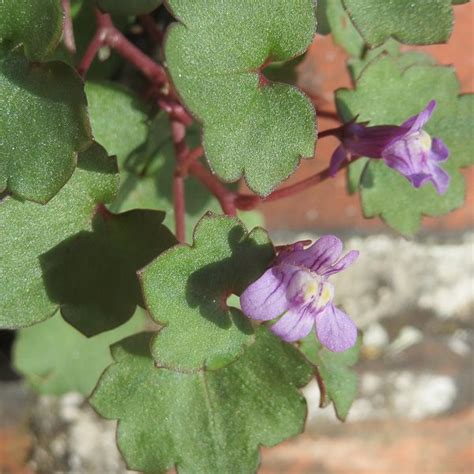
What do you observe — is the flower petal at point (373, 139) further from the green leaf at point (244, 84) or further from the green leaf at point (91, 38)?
the green leaf at point (91, 38)

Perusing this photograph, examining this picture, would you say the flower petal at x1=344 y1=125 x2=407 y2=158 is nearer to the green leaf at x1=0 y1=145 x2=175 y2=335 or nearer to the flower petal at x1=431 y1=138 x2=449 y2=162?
the flower petal at x1=431 y1=138 x2=449 y2=162

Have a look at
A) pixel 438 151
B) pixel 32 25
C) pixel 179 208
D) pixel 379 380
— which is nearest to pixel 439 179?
pixel 438 151

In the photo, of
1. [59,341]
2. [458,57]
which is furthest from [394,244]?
[59,341]

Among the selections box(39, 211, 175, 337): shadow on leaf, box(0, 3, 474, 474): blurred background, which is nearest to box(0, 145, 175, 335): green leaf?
box(39, 211, 175, 337): shadow on leaf

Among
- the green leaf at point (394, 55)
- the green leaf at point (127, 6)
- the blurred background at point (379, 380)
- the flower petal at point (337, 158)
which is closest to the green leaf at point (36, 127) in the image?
the green leaf at point (127, 6)

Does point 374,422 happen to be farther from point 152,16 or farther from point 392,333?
point 152,16

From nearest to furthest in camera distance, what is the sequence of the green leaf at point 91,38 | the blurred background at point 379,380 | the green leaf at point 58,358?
1. the green leaf at point 91,38
2. the green leaf at point 58,358
3. the blurred background at point 379,380
